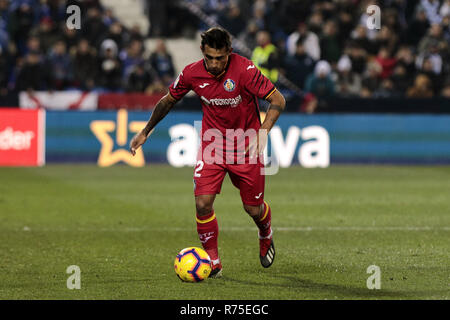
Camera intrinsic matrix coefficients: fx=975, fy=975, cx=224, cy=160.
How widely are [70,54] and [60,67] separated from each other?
1.77 ft

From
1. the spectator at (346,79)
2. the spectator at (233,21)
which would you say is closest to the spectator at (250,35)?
the spectator at (233,21)

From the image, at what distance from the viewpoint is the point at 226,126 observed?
26.1 ft

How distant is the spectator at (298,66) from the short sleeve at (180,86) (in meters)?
14.2

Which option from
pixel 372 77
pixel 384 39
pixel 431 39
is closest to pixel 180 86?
pixel 372 77

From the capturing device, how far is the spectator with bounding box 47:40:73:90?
2067cm

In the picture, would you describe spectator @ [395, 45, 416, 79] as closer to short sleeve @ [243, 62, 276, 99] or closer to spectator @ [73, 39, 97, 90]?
spectator @ [73, 39, 97, 90]

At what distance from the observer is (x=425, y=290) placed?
287 inches

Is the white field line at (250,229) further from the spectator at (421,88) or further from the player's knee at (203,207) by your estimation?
the spectator at (421,88)

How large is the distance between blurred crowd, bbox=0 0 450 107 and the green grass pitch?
327 cm

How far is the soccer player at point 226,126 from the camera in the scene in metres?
7.82

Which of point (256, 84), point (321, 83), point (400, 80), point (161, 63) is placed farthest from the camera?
point (400, 80)

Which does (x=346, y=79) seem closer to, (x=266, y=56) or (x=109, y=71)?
(x=266, y=56)
